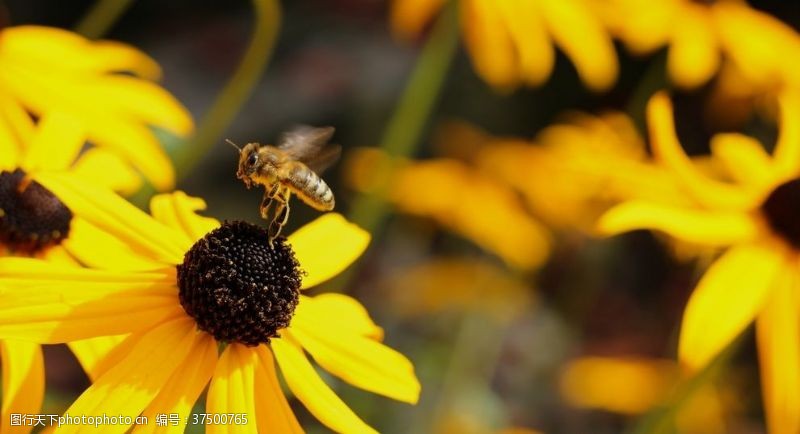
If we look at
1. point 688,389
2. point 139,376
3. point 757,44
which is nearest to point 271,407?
point 139,376

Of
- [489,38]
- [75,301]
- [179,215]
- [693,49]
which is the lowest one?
[75,301]

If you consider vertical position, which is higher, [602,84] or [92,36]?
[602,84]

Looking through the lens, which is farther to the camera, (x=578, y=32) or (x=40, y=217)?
(x=578, y=32)

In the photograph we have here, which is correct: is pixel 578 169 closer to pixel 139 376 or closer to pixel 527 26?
pixel 527 26

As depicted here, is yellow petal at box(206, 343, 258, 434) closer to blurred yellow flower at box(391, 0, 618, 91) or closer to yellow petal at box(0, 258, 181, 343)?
yellow petal at box(0, 258, 181, 343)

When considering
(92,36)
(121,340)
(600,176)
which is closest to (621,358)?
(600,176)

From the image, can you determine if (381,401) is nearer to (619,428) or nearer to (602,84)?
(602,84)
